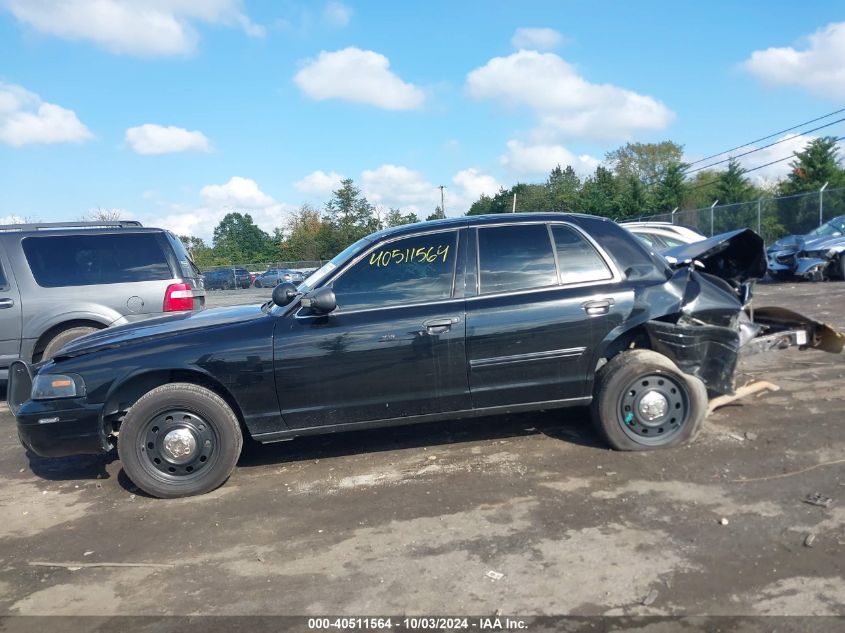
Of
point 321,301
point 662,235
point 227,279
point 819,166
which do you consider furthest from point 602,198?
point 321,301

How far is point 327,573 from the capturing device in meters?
3.41

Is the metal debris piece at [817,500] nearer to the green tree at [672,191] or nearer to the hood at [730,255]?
the hood at [730,255]

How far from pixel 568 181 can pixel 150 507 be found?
218 ft

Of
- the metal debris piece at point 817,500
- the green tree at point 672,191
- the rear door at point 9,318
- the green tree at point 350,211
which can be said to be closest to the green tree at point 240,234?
the green tree at point 350,211

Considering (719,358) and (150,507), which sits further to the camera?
(719,358)

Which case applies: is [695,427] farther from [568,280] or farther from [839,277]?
[839,277]

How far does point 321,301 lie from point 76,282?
14.1 ft

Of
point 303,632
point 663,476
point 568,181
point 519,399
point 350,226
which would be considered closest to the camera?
point 303,632

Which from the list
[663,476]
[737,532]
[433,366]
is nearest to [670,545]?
[737,532]

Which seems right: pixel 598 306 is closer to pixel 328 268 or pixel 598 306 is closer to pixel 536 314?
pixel 536 314

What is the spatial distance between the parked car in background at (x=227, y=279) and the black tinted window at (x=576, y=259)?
116ft

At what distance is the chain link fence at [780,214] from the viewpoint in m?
21.0

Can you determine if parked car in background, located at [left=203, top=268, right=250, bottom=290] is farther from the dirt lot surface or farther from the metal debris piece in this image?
the metal debris piece

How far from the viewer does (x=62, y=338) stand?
23.9 feet
